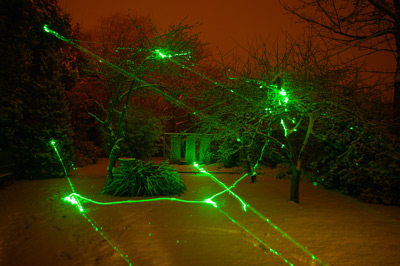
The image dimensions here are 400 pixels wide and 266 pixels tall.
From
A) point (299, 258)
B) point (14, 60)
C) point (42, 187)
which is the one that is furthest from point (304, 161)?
point (14, 60)

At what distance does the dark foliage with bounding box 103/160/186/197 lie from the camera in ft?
25.5

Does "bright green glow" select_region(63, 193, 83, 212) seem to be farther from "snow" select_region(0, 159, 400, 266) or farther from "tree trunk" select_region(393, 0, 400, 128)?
"tree trunk" select_region(393, 0, 400, 128)

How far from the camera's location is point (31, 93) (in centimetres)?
1107

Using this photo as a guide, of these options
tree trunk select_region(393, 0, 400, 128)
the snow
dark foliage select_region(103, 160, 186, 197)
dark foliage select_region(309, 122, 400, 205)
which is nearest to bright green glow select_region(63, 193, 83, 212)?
the snow

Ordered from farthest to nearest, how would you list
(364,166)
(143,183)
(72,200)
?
1. (143,183)
2. (364,166)
3. (72,200)

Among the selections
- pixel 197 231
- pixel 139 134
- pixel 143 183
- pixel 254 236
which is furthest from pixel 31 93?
pixel 254 236

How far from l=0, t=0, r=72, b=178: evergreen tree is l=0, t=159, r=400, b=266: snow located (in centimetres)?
Result: 273

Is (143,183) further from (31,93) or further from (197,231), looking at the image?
(31,93)

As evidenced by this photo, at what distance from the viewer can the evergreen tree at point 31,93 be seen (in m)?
10.1

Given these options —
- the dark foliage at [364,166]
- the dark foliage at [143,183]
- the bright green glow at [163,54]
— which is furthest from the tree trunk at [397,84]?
the dark foliage at [143,183]

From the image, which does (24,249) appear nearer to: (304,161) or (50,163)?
(50,163)

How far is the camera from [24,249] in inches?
177

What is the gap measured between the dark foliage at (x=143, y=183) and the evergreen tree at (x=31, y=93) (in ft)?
13.4

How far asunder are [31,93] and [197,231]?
9360 millimetres
